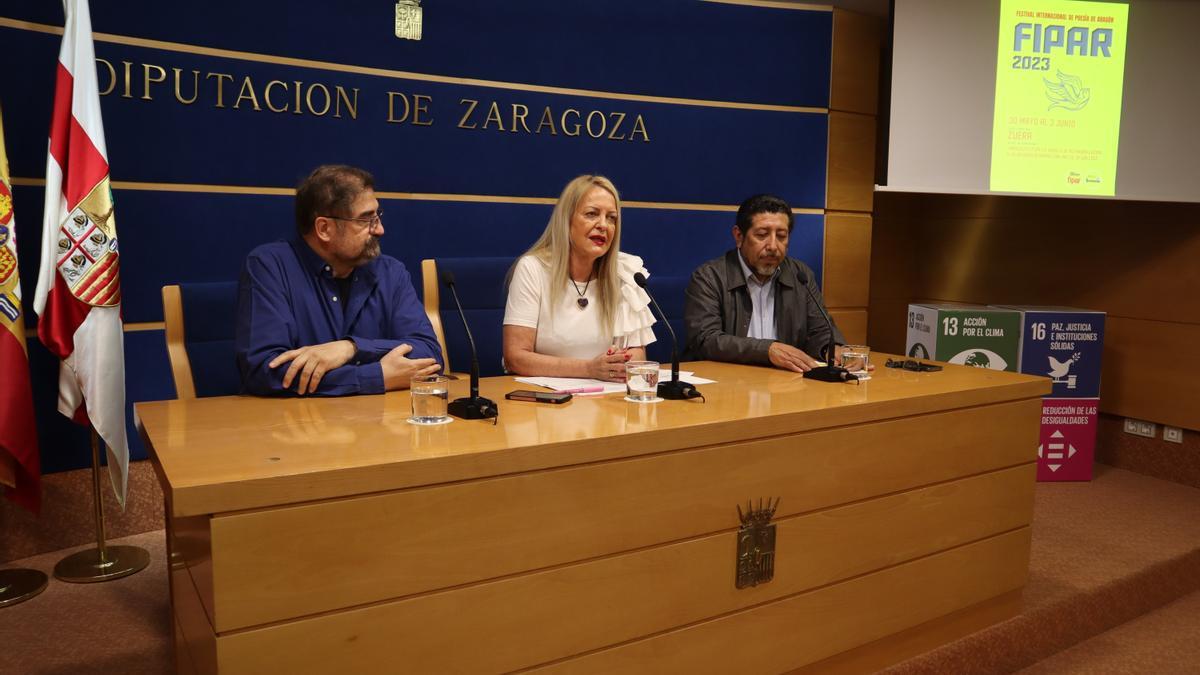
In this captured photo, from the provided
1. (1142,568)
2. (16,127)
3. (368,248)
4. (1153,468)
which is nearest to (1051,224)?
(1153,468)

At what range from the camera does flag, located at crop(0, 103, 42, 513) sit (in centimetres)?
249

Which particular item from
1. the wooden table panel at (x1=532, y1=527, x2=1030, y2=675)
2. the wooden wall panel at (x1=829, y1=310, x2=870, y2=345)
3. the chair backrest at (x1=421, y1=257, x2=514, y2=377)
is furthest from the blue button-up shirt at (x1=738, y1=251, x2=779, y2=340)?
the wooden wall panel at (x1=829, y1=310, x2=870, y2=345)

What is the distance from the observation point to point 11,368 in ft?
8.25

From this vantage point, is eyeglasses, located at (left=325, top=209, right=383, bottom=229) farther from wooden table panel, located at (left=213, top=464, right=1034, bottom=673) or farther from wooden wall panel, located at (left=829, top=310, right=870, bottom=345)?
wooden wall panel, located at (left=829, top=310, right=870, bottom=345)

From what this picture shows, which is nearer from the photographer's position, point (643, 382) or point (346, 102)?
point (643, 382)

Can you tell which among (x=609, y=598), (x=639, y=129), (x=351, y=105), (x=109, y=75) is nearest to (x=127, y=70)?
(x=109, y=75)

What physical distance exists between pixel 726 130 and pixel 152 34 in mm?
2516

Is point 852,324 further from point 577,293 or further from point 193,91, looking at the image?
point 193,91

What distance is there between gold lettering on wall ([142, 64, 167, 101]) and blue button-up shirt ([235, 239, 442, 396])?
118 centimetres

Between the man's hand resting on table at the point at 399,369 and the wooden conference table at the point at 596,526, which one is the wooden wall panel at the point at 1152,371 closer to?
the wooden conference table at the point at 596,526

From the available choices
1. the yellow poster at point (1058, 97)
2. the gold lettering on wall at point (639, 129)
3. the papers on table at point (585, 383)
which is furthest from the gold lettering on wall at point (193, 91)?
the yellow poster at point (1058, 97)

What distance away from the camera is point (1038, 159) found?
4.08m

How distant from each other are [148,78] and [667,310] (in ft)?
6.67

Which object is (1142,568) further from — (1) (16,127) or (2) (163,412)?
(1) (16,127)
